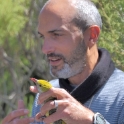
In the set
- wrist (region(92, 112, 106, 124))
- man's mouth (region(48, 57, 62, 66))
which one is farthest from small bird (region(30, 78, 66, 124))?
man's mouth (region(48, 57, 62, 66))

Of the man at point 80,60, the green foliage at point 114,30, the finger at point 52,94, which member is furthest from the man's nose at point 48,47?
the green foliage at point 114,30

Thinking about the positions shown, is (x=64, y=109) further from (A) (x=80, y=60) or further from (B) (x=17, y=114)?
(A) (x=80, y=60)

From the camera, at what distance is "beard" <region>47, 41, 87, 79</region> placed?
9.32ft

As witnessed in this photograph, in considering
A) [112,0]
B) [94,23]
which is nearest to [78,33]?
[94,23]

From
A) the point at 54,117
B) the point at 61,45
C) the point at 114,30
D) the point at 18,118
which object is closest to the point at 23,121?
the point at 18,118

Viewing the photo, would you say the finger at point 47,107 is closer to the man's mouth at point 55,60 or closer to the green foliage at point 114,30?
the man's mouth at point 55,60

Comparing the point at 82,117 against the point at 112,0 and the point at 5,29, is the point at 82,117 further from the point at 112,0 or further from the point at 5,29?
the point at 5,29

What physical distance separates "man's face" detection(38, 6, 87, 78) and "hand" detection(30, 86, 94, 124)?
1.26 ft

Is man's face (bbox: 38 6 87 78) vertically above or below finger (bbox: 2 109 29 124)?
above

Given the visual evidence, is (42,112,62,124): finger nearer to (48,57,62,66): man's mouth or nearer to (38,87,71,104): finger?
(38,87,71,104): finger

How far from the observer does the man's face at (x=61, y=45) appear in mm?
2834

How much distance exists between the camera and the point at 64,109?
2436 millimetres

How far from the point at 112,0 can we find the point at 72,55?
0.91 m

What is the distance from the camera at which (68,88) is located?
294cm
